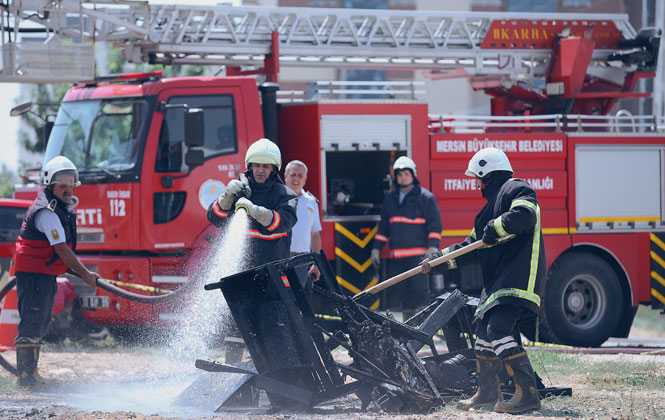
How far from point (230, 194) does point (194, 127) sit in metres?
2.51

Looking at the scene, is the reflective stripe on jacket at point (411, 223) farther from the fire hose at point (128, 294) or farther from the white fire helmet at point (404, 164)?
the fire hose at point (128, 294)

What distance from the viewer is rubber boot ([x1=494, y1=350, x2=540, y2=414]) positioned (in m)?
6.62

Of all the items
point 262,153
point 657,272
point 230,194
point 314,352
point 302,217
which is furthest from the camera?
point 657,272

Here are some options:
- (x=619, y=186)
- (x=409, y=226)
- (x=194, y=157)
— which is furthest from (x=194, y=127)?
(x=619, y=186)

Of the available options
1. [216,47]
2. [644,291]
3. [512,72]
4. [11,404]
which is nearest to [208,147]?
[216,47]

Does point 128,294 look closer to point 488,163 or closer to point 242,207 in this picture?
point 242,207

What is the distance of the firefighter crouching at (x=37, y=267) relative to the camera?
27.2 feet

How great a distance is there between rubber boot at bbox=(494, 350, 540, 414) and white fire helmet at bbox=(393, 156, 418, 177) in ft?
11.9

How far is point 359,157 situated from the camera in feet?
35.1

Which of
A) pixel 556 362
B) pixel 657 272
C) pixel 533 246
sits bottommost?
pixel 556 362

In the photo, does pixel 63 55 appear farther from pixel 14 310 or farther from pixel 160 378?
pixel 160 378

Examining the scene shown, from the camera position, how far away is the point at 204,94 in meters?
9.97

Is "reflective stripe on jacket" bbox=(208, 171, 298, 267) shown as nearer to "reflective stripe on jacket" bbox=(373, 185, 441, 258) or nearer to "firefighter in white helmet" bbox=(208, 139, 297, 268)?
"firefighter in white helmet" bbox=(208, 139, 297, 268)

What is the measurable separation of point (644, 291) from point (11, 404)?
7.40 m
